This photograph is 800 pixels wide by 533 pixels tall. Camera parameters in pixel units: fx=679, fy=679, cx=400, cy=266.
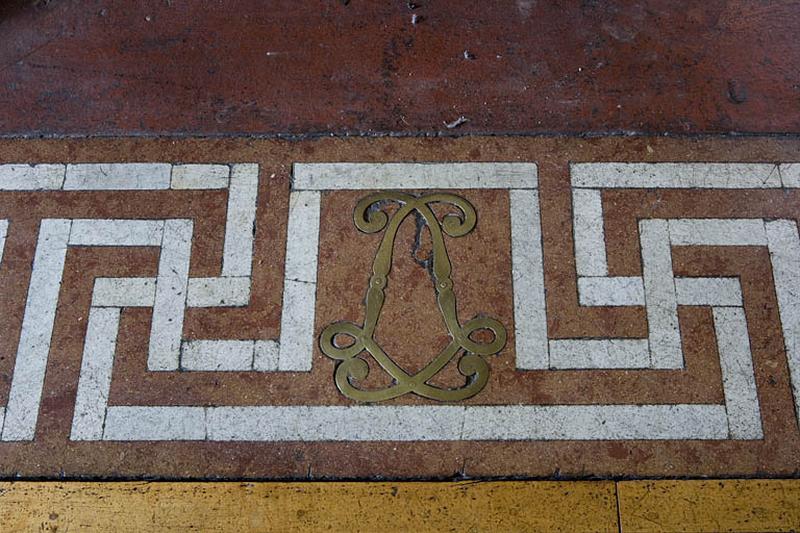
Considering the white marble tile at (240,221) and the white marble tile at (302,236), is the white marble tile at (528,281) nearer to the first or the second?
the white marble tile at (302,236)

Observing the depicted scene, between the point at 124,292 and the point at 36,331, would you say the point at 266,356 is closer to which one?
the point at 124,292

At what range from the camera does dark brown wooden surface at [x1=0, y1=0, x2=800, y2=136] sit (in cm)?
297

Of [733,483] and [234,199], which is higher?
[234,199]

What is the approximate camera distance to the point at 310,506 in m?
2.43

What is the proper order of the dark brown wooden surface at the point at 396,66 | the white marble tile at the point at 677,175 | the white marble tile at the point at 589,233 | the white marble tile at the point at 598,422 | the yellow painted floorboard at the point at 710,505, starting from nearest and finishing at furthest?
the yellow painted floorboard at the point at 710,505, the white marble tile at the point at 598,422, the white marble tile at the point at 589,233, the white marble tile at the point at 677,175, the dark brown wooden surface at the point at 396,66

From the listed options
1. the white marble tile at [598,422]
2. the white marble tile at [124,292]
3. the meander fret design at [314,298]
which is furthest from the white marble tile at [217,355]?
the white marble tile at [598,422]

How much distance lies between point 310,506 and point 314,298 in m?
0.78

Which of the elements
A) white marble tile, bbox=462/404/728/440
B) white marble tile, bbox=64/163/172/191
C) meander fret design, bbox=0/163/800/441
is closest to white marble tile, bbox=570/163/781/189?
meander fret design, bbox=0/163/800/441

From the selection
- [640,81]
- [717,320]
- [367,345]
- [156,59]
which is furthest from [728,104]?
[156,59]

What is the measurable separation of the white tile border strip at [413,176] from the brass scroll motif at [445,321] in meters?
0.08

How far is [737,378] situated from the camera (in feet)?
8.44

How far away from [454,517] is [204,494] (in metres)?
0.90

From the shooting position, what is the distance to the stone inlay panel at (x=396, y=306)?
252 cm

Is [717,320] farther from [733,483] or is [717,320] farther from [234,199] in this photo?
[234,199]
